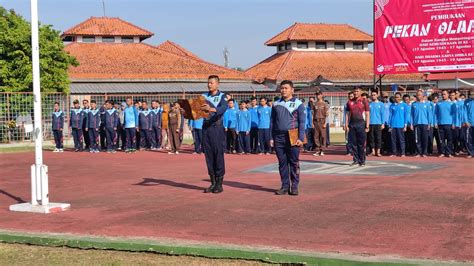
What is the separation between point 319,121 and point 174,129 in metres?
5.50

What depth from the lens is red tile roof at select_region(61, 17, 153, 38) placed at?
4731 cm

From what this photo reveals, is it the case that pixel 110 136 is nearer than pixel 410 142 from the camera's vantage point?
No

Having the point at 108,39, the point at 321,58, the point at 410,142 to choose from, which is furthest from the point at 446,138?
the point at 108,39

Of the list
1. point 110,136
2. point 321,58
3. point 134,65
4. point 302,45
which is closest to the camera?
point 110,136

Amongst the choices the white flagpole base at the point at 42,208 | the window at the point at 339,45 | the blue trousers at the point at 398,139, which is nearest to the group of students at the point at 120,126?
the blue trousers at the point at 398,139

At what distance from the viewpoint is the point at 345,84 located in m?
47.0

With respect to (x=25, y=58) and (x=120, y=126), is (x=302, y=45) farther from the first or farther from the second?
(x=120, y=126)

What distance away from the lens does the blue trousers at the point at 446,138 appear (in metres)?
18.8

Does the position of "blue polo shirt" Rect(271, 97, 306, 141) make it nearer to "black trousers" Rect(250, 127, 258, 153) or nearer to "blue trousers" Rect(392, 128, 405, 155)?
"blue trousers" Rect(392, 128, 405, 155)

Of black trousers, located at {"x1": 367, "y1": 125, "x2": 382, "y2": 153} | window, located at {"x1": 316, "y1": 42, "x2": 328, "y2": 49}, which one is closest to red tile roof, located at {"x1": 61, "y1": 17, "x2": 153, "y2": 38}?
window, located at {"x1": 316, "y1": 42, "x2": 328, "y2": 49}

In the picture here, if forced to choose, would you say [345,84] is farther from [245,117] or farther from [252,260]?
[252,260]

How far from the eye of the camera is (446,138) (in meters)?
18.9

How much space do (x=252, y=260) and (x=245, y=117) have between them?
→ 53.1 ft

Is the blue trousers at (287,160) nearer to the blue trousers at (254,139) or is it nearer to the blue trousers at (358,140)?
the blue trousers at (358,140)
